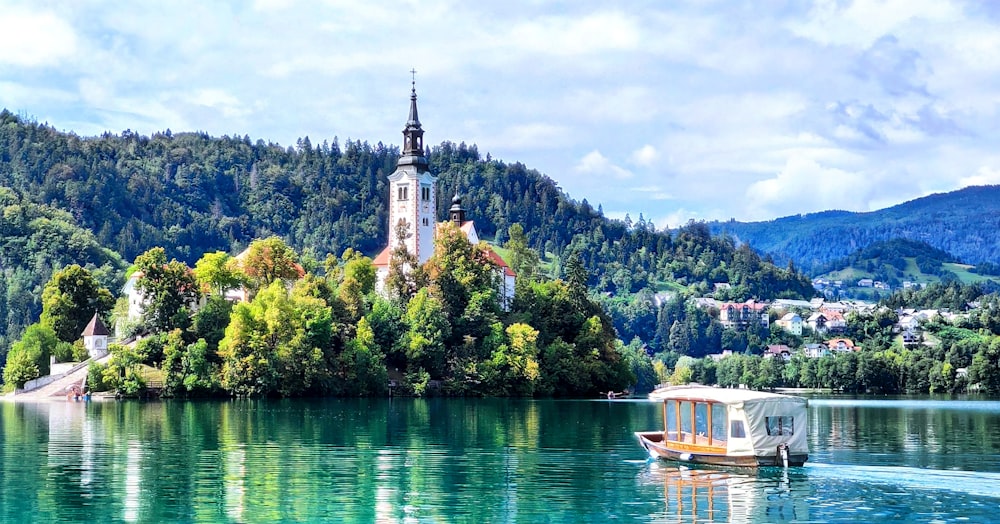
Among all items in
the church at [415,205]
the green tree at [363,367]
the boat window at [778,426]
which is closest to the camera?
the boat window at [778,426]

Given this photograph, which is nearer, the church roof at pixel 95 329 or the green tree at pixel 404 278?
the church roof at pixel 95 329

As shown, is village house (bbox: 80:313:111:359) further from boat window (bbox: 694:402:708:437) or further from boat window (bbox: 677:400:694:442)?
boat window (bbox: 677:400:694:442)

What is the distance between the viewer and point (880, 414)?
290 ft

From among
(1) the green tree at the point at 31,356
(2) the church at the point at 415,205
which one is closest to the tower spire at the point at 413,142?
(2) the church at the point at 415,205

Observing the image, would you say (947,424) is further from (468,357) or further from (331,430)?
(468,357)

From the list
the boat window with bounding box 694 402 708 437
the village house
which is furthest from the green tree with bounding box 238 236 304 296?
the boat window with bounding box 694 402 708 437

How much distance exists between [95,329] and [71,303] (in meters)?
7.08

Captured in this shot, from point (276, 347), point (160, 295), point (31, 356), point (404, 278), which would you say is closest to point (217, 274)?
point (160, 295)

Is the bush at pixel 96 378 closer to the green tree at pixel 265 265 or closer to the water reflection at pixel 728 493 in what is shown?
the green tree at pixel 265 265

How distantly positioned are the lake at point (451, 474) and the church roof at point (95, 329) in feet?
129

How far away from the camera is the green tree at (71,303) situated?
119 metres

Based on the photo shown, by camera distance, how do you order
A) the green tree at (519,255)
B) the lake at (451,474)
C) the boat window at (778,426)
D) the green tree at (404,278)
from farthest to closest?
the green tree at (519,255) → the green tree at (404,278) → the boat window at (778,426) → the lake at (451,474)

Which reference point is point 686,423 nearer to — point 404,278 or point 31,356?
point 404,278

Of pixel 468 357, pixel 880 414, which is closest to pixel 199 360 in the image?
pixel 468 357
